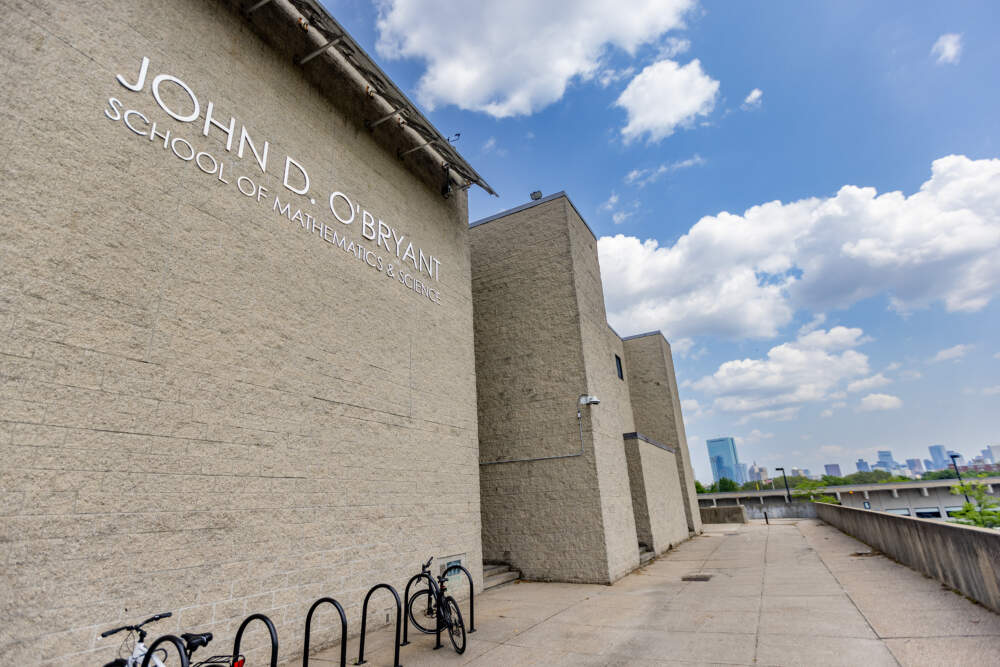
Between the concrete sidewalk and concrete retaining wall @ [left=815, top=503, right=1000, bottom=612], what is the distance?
0.22m

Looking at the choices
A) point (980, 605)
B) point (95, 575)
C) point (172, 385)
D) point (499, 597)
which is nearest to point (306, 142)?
point (172, 385)

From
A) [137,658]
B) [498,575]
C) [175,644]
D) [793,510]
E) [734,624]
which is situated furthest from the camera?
[793,510]

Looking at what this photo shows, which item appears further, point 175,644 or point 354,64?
point 354,64

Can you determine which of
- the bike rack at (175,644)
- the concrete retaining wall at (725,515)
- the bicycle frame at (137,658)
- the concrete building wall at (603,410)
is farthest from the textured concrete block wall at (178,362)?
the concrete retaining wall at (725,515)

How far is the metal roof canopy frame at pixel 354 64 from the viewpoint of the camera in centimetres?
678

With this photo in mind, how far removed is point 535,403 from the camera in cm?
1152

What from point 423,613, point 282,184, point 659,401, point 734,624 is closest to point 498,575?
point 423,613

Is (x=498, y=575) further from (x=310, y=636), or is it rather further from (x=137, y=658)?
(x=137, y=658)

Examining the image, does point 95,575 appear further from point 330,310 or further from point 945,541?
point 945,541

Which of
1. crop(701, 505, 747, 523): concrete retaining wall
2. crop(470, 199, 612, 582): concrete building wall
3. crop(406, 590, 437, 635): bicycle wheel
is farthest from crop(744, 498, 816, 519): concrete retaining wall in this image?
crop(406, 590, 437, 635): bicycle wheel

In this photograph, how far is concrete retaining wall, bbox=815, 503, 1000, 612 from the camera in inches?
215

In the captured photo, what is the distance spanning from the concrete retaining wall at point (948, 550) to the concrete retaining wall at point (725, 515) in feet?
56.1

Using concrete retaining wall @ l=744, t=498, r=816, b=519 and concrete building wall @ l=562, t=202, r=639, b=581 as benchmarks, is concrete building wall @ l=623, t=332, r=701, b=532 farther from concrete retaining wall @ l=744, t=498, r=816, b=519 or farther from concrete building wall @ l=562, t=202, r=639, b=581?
concrete retaining wall @ l=744, t=498, r=816, b=519

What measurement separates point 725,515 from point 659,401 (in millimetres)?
11334
